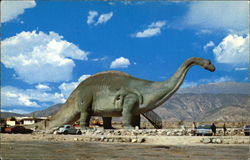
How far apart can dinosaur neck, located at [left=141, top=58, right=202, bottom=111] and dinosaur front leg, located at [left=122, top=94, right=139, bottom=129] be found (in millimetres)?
1284

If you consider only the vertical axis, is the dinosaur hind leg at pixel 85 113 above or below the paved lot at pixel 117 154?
above

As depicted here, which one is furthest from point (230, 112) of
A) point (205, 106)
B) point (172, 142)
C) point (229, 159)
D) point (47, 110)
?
point (229, 159)

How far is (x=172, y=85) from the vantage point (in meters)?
30.2

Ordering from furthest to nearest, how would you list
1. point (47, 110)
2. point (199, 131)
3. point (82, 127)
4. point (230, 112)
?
point (47, 110) → point (230, 112) → point (82, 127) → point (199, 131)

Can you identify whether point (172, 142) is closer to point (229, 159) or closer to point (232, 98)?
point (229, 159)

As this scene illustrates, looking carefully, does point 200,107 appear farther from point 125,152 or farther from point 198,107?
point 125,152

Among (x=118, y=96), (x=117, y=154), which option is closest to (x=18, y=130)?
(x=118, y=96)

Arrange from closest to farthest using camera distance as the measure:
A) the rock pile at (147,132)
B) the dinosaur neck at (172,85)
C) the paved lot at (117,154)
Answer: the paved lot at (117,154), the rock pile at (147,132), the dinosaur neck at (172,85)

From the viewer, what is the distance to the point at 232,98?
19238 cm

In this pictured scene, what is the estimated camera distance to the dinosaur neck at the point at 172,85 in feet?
98.7

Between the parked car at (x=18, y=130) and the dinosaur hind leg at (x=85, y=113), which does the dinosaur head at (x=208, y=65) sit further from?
the parked car at (x=18, y=130)

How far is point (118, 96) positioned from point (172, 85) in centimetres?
470

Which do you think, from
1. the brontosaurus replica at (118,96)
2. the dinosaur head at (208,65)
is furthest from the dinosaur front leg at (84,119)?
the dinosaur head at (208,65)

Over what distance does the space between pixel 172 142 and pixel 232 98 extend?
589ft
